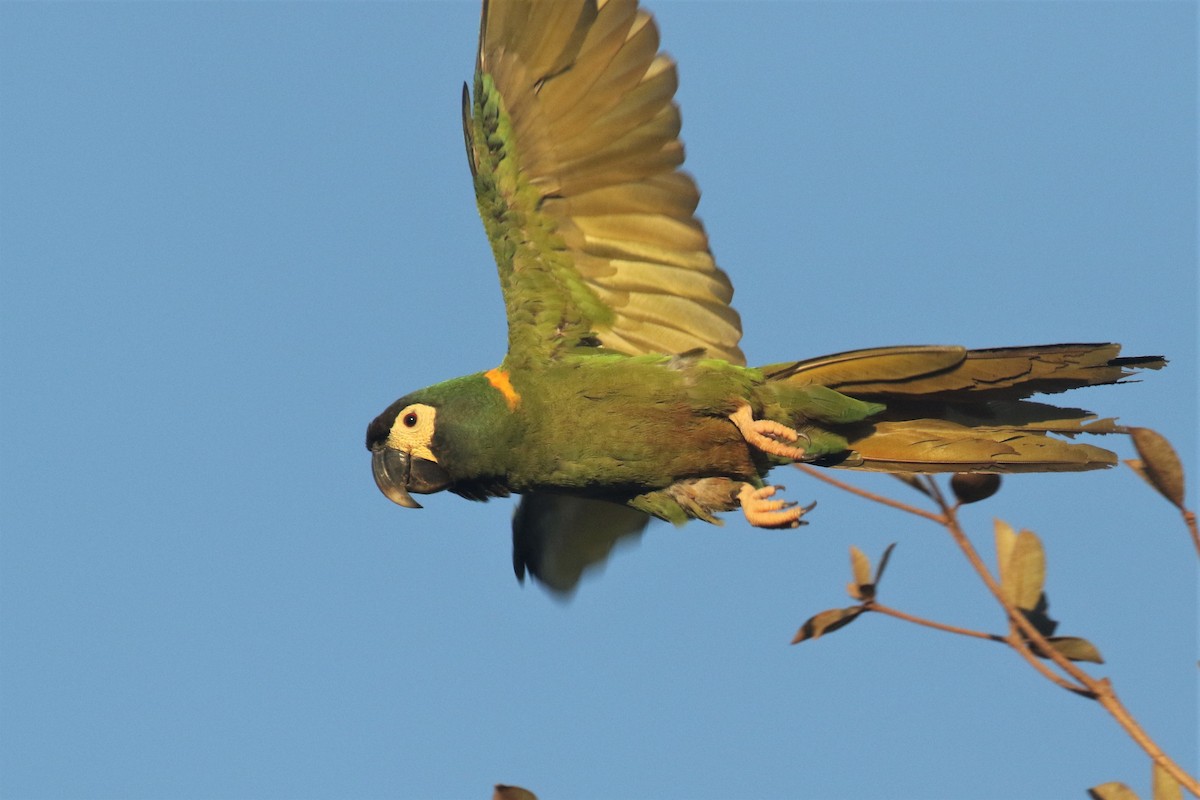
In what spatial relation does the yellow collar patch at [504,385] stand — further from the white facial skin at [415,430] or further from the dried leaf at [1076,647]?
the dried leaf at [1076,647]

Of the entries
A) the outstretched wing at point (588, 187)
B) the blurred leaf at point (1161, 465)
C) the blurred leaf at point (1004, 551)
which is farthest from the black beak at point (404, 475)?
the blurred leaf at point (1161, 465)

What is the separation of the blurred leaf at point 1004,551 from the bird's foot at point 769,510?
61.4 inches

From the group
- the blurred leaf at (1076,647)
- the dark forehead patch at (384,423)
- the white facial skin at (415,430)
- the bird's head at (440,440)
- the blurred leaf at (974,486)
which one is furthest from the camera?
the dark forehead patch at (384,423)

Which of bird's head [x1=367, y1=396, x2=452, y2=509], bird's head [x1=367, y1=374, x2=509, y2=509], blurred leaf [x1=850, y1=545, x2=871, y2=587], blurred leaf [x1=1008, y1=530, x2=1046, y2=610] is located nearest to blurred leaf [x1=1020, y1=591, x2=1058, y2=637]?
blurred leaf [x1=1008, y1=530, x2=1046, y2=610]

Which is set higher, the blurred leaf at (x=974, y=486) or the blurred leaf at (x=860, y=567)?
the blurred leaf at (x=974, y=486)

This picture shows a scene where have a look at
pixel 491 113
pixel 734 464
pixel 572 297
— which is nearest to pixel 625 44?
pixel 491 113

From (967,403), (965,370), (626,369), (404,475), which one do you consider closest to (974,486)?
(965,370)

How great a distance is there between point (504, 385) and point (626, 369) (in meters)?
0.48

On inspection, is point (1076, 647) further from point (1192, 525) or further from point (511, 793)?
point (511, 793)

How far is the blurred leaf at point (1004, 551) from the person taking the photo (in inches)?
123

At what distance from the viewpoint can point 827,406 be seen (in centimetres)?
488

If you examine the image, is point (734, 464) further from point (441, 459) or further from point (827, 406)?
point (441, 459)

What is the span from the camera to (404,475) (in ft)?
17.4

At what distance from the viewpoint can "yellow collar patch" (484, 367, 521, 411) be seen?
16.5ft
